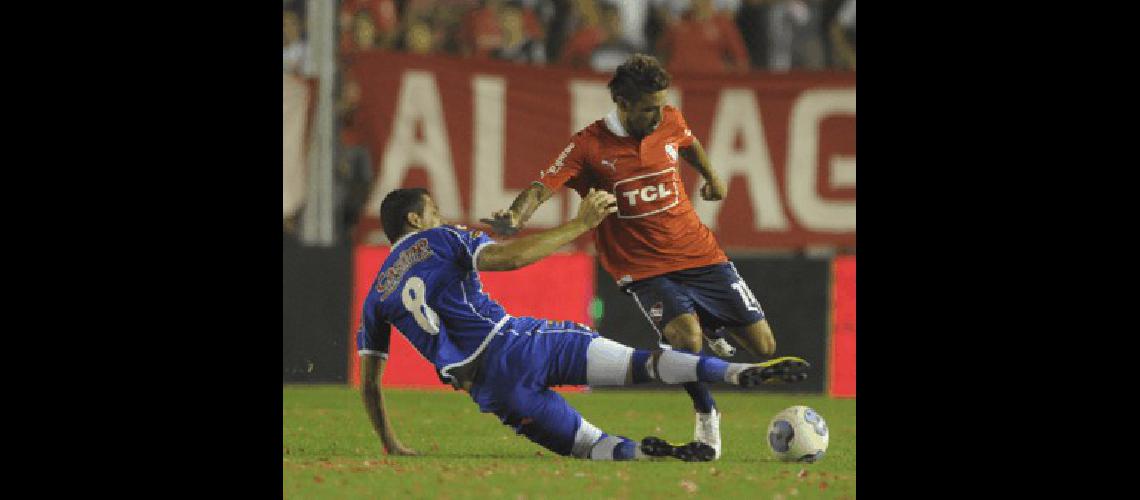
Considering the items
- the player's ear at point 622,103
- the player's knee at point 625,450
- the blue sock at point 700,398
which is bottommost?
the player's knee at point 625,450

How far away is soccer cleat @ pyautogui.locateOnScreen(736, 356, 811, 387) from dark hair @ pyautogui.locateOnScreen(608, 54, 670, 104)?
7.02ft

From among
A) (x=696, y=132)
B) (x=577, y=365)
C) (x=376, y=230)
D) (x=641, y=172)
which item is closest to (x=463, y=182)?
(x=376, y=230)

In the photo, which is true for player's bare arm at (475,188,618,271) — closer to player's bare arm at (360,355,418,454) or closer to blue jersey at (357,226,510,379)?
blue jersey at (357,226,510,379)

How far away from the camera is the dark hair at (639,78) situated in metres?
9.00

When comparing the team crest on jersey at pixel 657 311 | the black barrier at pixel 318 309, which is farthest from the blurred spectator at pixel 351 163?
the team crest on jersey at pixel 657 311

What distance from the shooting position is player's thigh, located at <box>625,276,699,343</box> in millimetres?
9523

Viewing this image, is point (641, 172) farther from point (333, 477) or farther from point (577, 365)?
point (333, 477)

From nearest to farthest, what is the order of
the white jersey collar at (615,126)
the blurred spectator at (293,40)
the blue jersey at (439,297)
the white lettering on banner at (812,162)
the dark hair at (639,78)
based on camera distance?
the blue jersey at (439,297) → the dark hair at (639,78) → the white jersey collar at (615,126) → the white lettering on banner at (812,162) → the blurred spectator at (293,40)

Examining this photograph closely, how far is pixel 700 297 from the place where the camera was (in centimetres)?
977

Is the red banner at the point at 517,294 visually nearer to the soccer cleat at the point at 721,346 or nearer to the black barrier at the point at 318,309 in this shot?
the black barrier at the point at 318,309

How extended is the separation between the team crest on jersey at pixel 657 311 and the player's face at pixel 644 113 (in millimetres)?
1018

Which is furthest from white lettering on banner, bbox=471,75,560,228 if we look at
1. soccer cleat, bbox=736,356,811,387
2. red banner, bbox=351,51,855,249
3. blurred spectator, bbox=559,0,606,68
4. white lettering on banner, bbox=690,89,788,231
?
soccer cleat, bbox=736,356,811,387
